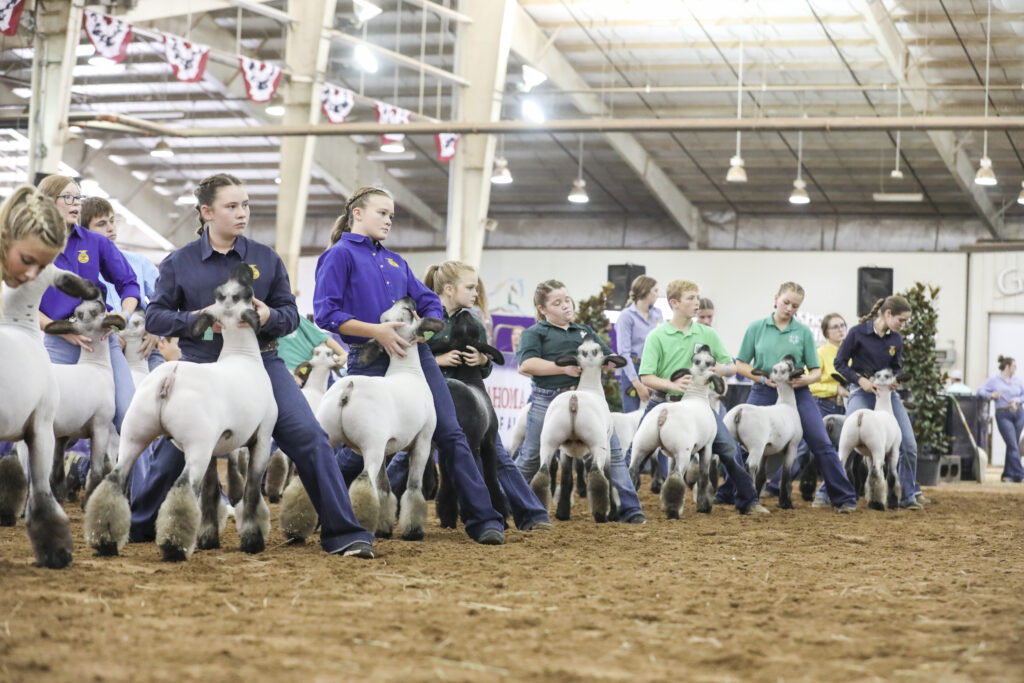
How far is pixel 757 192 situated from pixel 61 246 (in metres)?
26.8

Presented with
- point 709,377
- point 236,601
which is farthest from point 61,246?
point 709,377

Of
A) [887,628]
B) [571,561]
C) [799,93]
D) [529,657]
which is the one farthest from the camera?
[799,93]

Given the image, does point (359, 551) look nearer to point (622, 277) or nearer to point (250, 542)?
point (250, 542)

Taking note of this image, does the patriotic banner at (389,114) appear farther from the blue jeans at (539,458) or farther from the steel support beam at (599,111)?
the blue jeans at (539,458)

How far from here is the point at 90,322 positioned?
564 cm

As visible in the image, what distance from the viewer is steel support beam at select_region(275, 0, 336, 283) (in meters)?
20.6

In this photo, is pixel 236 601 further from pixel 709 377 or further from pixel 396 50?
pixel 396 50

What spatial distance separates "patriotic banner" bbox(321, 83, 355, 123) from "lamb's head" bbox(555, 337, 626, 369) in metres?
13.4

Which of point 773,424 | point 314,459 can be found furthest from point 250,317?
point 773,424

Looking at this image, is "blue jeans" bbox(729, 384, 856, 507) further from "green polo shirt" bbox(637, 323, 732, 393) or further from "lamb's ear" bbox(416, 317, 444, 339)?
"lamb's ear" bbox(416, 317, 444, 339)

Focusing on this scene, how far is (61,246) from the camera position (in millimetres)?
4434

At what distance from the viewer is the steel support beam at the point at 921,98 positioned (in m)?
20.0

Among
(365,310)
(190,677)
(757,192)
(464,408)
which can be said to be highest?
(757,192)

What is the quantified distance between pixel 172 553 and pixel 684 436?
404 cm
